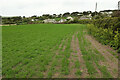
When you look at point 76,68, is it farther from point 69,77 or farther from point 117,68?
point 117,68

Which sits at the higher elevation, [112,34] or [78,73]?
[112,34]

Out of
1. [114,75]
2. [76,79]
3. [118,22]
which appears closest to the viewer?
[76,79]

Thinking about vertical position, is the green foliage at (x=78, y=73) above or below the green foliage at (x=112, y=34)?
below

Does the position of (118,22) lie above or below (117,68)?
above

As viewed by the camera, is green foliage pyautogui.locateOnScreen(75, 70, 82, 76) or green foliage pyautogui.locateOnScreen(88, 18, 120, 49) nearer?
green foliage pyautogui.locateOnScreen(75, 70, 82, 76)

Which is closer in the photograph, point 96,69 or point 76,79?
point 76,79

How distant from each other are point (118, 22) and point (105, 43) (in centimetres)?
182

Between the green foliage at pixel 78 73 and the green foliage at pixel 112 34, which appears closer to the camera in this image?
the green foliage at pixel 78 73

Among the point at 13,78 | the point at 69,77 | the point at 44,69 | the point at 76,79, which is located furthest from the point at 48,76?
the point at 13,78

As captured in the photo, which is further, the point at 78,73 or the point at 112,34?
the point at 112,34

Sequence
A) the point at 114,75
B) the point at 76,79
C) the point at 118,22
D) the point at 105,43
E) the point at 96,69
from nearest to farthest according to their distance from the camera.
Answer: the point at 76,79
the point at 114,75
the point at 96,69
the point at 118,22
the point at 105,43

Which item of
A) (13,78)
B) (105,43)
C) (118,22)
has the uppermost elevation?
(118,22)

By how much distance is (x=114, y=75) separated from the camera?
9.32 ft

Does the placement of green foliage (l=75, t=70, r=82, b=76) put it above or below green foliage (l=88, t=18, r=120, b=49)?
below
